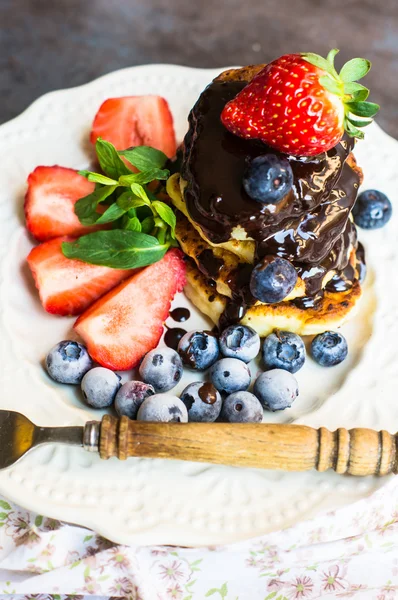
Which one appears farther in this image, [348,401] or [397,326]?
[397,326]

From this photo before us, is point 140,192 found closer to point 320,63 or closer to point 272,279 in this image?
point 272,279

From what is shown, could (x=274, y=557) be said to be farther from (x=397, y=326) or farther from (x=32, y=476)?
(x=397, y=326)

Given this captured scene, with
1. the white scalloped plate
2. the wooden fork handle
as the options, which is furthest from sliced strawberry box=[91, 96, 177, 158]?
the wooden fork handle

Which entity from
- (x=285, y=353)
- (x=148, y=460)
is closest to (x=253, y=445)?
(x=148, y=460)

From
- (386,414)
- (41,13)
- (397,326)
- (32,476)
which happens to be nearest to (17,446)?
(32,476)

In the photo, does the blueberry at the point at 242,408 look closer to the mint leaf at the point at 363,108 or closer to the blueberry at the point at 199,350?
the blueberry at the point at 199,350

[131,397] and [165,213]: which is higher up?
[165,213]
